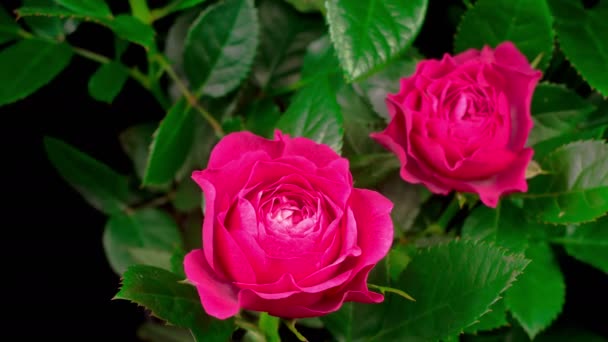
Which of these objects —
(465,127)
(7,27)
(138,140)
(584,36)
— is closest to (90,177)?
(138,140)

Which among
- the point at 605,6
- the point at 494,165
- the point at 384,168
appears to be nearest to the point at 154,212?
the point at 384,168

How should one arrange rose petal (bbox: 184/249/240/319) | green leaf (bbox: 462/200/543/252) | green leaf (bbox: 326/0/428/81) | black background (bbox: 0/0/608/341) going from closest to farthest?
A: rose petal (bbox: 184/249/240/319) → green leaf (bbox: 326/0/428/81) → green leaf (bbox: 462/200/543/252) → black background (bbox: 0/0/608/341)

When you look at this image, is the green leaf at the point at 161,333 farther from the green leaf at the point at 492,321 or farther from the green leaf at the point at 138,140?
the green leaf at the point at 492,321

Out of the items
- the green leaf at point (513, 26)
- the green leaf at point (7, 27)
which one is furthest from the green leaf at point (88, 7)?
the green leaf at point (513, 26)

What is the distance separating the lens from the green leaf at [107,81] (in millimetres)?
648

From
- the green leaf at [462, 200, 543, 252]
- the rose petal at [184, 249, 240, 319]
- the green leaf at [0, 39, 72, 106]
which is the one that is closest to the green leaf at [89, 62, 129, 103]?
the green leaf at [0, 39, 72, 106]

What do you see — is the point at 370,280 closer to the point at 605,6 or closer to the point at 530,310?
the point at 530,310

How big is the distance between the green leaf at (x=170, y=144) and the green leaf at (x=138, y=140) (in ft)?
0.32

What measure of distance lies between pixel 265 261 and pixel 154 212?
1.30 ft

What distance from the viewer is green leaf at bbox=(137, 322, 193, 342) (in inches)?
30.4

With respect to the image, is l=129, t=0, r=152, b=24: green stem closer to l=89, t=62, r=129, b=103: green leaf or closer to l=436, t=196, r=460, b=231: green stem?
l=89, t=62, r=129, b=103: green leaf

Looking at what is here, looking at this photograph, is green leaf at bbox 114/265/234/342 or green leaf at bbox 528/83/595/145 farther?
green leaf at bbox 528/83/595/145

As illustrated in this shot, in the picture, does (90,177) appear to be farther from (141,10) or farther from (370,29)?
(370,29)

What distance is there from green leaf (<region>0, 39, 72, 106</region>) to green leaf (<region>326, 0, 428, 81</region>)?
279 millimetres
